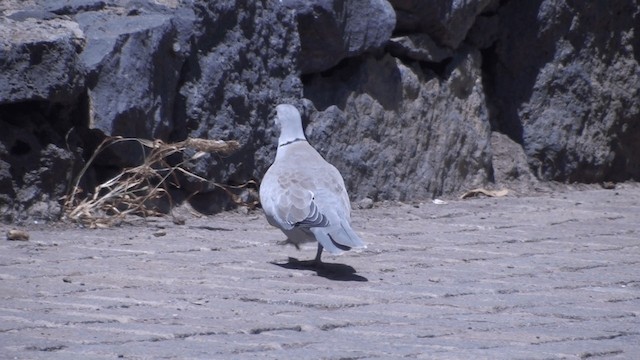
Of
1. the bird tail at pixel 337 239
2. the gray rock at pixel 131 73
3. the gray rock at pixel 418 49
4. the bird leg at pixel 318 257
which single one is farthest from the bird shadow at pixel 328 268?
the gray rock at pixel 418 49

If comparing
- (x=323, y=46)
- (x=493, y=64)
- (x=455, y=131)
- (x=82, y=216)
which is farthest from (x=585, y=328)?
(x=493, y=64)

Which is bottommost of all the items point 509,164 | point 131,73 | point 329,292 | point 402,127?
point 329,292

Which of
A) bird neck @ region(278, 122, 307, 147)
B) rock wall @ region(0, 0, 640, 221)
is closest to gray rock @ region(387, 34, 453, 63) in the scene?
rock wall @ region(0, 0, 640, 221)

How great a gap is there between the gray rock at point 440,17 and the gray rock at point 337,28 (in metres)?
0.30

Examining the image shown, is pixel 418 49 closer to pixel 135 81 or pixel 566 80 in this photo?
pixel 566 80

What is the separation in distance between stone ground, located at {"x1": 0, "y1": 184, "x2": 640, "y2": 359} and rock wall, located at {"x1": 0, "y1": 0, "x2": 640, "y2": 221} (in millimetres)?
493

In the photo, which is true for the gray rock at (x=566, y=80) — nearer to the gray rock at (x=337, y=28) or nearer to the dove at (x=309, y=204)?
the gray rock at (x=337, y=28)

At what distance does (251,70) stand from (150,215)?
1.07 metres

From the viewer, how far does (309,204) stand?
515 cm

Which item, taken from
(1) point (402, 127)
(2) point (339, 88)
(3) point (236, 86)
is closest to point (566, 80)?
(1) point (402, 127)

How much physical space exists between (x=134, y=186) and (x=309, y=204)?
166cm

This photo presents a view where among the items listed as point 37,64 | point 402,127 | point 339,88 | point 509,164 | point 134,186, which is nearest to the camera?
point 37,64

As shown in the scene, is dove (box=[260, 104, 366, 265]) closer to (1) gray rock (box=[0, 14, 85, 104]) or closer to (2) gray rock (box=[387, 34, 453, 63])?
(1) gray rock (box=[0, 14, 85, 104])

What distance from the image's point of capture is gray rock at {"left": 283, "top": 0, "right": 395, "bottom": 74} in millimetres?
7199
